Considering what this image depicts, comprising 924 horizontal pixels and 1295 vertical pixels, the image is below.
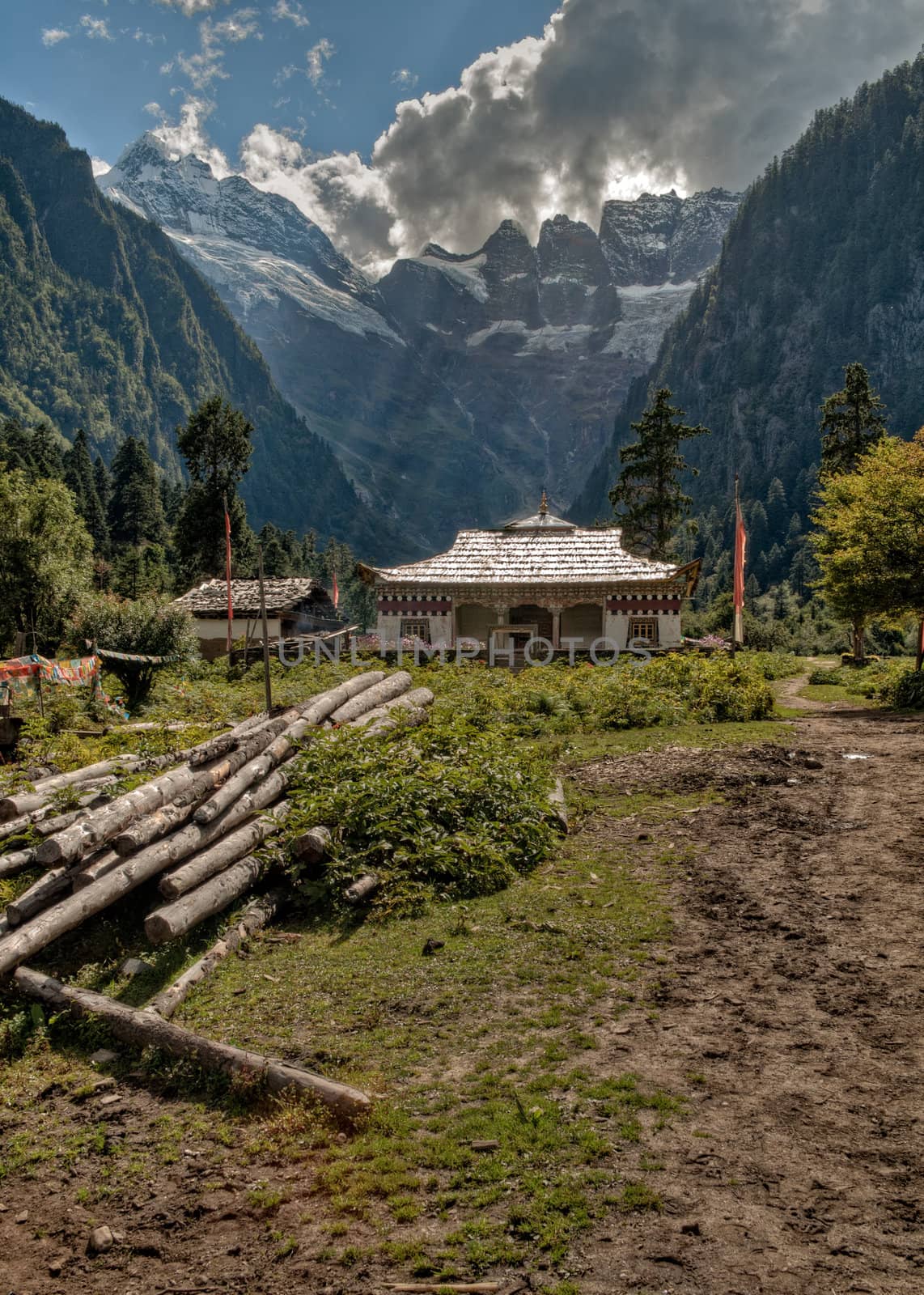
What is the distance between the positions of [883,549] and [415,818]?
1840cm

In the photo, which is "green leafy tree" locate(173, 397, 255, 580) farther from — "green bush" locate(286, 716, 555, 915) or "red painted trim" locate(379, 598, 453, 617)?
"green bush" locate(286, 716, 555, 915)

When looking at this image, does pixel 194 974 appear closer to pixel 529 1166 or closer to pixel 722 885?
pixel 529 1166

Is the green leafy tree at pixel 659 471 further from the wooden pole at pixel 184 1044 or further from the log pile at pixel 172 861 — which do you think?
the wooden pole at pixel 184 1044

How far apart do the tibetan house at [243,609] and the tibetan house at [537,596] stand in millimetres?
7835

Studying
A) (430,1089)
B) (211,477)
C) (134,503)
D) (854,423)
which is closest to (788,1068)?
(430,1089)

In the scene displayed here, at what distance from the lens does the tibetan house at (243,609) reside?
41156mm

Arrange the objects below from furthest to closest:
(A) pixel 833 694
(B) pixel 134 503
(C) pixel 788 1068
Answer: (B) pixel 134 503
(A) pixel 833 694
(C) pixel 788 1068

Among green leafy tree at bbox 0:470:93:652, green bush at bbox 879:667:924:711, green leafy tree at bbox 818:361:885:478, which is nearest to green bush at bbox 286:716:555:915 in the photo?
green bush at bbox 879:667:924:711

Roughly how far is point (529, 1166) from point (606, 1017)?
175 centimetres

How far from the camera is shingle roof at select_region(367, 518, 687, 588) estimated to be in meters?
35.7

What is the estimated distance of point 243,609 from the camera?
135ft

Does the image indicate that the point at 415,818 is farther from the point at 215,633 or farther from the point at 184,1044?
the point at 215,633

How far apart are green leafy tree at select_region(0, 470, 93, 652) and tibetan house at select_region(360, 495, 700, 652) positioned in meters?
15.8

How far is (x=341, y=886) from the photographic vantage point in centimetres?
884
